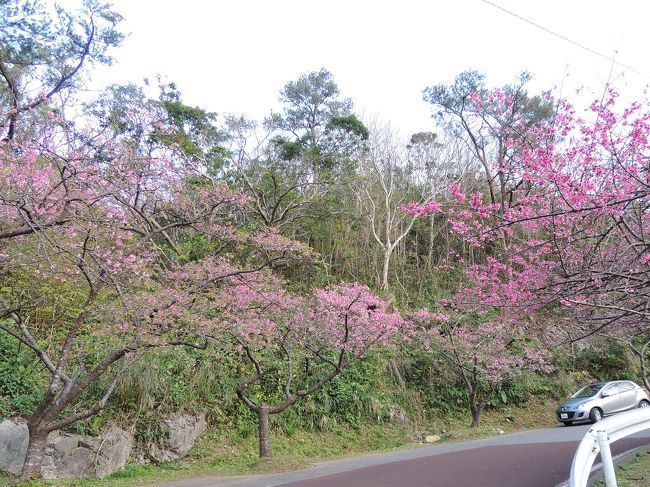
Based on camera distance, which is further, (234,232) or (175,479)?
(234,232)

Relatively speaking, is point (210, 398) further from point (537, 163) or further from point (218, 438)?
point (537, 163)

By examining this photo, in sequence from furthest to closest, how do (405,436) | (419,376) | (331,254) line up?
(331,254) → (419,376) → (405,436)

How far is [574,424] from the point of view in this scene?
14945 mm

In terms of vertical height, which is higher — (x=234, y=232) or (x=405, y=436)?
(x=234, y=232)

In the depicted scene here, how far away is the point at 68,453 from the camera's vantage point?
9297mm

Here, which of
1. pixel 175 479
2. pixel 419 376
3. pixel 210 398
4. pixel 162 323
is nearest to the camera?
pixel 162 323

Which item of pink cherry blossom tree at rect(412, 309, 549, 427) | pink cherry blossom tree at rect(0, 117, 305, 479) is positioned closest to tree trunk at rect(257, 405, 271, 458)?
pink cherry blossom tree at rect(0, 117, 305, 479)

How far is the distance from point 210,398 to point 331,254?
11.5 m

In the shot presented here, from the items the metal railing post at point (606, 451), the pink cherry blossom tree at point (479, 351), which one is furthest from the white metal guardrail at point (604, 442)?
the pink cherry blossom tree at point (479, 351)

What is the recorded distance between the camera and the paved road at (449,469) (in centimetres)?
707

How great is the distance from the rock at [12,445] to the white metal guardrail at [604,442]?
9814mm

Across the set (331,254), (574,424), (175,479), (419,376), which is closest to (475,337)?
(419,376)

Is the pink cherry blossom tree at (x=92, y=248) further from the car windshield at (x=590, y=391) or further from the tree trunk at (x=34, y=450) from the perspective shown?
the car windshield at (x=590, y=391)

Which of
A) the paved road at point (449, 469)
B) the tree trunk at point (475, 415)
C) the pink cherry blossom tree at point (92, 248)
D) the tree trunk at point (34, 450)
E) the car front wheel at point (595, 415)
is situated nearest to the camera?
the pink cherry blossom tree at point (92, 248)
